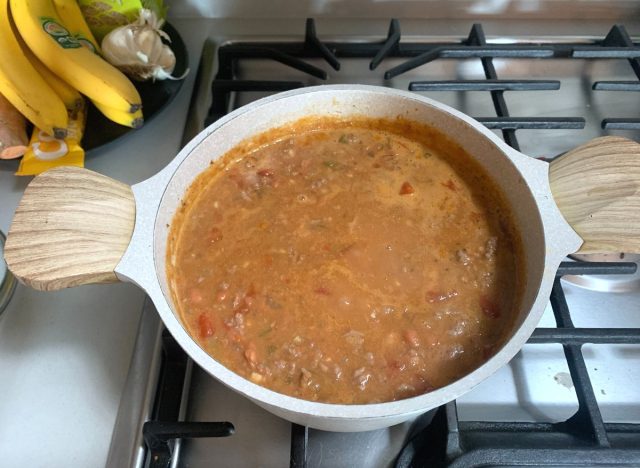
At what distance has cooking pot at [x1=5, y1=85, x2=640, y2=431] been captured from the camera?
643 mm

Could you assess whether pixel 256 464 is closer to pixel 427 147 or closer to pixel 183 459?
pixel 183 459

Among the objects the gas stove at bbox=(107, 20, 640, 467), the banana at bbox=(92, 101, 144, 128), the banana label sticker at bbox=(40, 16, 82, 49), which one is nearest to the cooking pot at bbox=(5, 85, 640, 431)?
the gas stove at bbox=(107, 20, 640, 467)

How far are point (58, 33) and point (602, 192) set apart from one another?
97 cm

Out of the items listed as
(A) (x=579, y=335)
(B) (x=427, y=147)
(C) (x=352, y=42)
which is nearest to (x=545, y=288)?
(A) (x=579, y=335)

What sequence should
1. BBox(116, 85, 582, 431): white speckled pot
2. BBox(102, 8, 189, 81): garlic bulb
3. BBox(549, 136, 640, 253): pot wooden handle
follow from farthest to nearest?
BBox(102, 8, 189, 81): garlic bulb < BBox(549, 136, 640, 253): pot wooden handle < BBox(116, 85, 582, 431): white speckled pot

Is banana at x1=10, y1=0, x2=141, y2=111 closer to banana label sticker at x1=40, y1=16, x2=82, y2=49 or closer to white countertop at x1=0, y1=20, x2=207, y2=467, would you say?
banana label sticker at x1=40, y1=16, x2=82, y2=49

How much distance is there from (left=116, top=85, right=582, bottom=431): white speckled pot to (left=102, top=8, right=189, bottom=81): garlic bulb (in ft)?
1.00

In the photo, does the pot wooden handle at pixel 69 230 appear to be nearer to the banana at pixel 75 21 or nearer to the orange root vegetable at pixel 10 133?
the orange root vegetable at pixel 10 133

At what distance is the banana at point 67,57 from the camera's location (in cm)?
100

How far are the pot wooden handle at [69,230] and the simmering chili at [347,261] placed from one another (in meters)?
0.12

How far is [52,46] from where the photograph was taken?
39.4 inches

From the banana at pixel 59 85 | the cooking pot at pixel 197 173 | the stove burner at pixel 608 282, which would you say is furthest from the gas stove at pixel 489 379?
the banana at pixel 59 85

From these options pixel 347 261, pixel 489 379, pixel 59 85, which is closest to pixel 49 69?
pixel 59 85

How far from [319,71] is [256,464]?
755 mm
